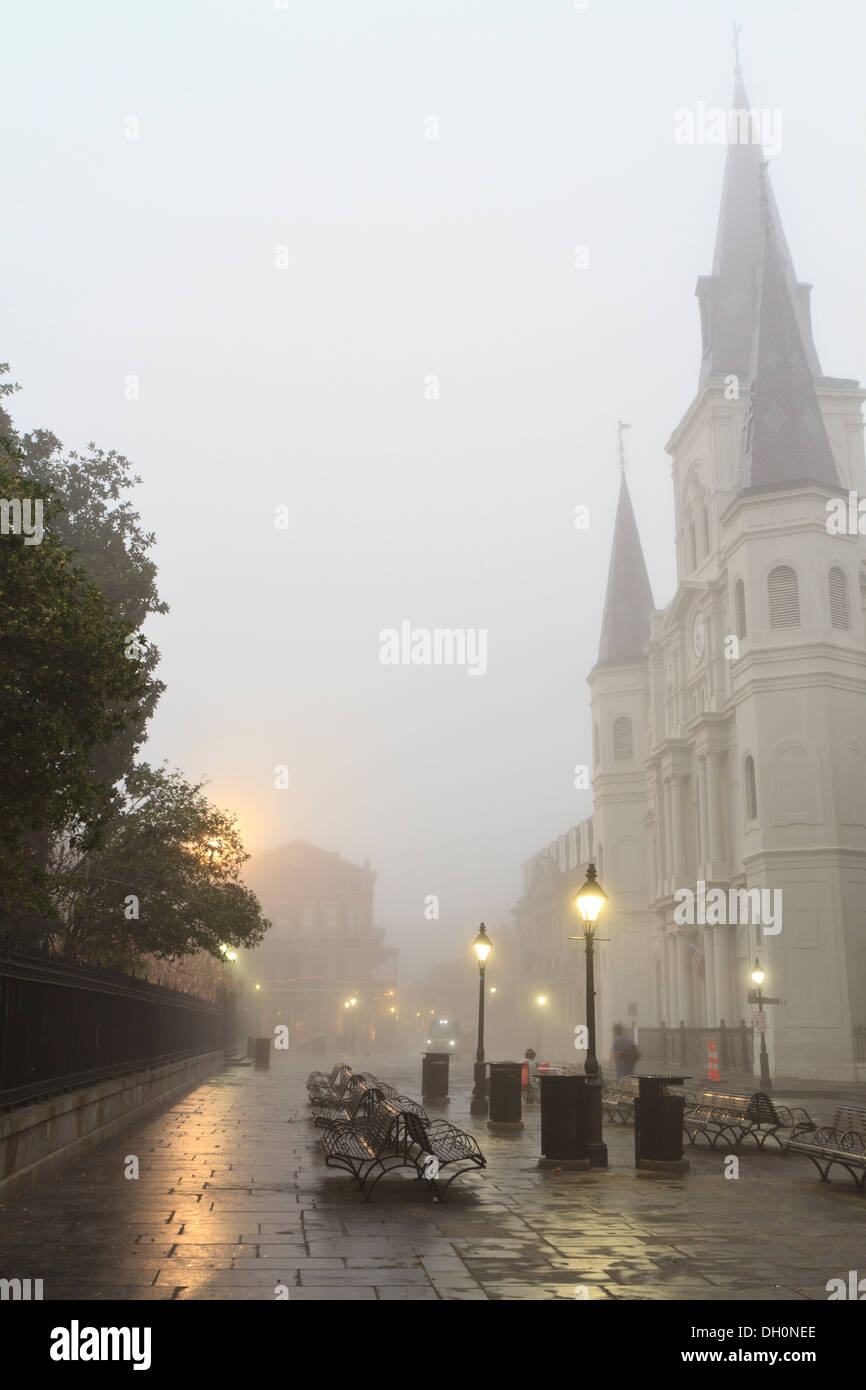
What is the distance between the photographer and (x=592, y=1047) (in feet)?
52.2

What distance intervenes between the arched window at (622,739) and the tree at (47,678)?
52955 millimetres

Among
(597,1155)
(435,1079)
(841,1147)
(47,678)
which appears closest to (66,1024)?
(47,678)

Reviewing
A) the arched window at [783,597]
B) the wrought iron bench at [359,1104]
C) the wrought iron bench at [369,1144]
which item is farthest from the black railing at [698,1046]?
the wrought iron bench at [369,1144]

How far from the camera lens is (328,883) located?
107 meters

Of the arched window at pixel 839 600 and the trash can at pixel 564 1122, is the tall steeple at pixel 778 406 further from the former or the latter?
the trash can at pixel 564 1122

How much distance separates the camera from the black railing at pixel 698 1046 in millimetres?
39625

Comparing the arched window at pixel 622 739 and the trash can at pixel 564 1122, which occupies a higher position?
the arched window at pixel 622 739

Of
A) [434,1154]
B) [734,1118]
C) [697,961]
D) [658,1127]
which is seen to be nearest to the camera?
[434,1154]

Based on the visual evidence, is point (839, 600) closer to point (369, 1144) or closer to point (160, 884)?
point (160, 884)

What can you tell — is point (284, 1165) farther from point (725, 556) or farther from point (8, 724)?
point (725, 556)

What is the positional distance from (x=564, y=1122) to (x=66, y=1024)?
19.3 ft

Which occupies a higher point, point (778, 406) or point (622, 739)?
point (778, 406)
